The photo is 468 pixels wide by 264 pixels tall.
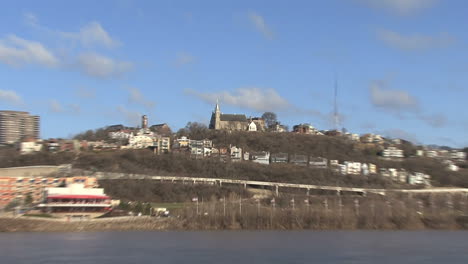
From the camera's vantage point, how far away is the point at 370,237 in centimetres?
5853

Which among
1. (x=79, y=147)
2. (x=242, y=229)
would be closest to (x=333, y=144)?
(x=79, y=147)

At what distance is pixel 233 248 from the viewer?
46.5m

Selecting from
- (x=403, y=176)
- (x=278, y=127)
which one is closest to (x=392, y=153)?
(x=403, y=176)

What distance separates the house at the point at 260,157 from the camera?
127000 millimetres

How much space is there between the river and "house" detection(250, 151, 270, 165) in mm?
64216

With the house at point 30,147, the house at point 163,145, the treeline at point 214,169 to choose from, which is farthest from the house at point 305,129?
the house at point 30,147

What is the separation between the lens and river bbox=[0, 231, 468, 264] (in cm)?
4025

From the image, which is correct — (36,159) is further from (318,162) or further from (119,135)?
(318,162)

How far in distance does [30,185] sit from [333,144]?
86280mm

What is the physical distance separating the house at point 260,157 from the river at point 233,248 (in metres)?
64.2

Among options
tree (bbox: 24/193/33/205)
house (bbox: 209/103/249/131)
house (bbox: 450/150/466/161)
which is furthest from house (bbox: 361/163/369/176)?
tree (bbox: 24/193/33/205)

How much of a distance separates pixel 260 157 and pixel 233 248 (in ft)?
274

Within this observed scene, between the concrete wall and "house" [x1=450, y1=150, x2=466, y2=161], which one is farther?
"house" [x1=450, y1=150, x2=466, y2=161]

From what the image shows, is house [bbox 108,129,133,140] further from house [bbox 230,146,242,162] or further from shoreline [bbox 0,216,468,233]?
shoreline [bbox 0,216,468,233]
